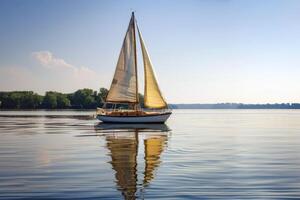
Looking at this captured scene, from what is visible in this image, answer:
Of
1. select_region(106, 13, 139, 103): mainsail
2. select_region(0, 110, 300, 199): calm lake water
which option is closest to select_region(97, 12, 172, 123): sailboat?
select_region(106, 13, 139, 103): mainsail

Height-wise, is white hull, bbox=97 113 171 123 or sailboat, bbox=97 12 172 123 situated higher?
sailboat, bbox=97 12 172 123

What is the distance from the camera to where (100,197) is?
562 inches

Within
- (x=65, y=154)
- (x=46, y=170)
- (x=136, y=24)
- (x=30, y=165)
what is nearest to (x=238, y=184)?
(x=46, y=170)

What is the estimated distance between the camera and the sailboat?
77.1 meters

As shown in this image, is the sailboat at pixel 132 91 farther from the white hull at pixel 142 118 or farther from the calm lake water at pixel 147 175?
the calm lake water at pixel 147 175

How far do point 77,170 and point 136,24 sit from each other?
64027 mm

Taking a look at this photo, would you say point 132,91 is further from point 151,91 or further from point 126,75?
point 151,91

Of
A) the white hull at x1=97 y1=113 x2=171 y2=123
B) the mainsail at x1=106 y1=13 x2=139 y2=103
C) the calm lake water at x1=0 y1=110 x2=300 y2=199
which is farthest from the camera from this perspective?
the mainsail at x1=106 y1=13 x2=139 y2=103

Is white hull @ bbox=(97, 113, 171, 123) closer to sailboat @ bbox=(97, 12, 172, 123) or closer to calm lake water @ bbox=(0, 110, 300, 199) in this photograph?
sailboat @ bbox=(97, 12, 172, 123)

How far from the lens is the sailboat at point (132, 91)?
253 feet

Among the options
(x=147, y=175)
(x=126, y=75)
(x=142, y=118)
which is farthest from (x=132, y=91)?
(x=147, y=175)

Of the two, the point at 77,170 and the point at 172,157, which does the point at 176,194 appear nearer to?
the point at 77,170

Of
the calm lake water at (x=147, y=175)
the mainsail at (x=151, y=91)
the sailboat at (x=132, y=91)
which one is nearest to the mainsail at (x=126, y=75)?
the sailboat at (x=132, y=91)

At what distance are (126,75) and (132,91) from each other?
10.7 feet
